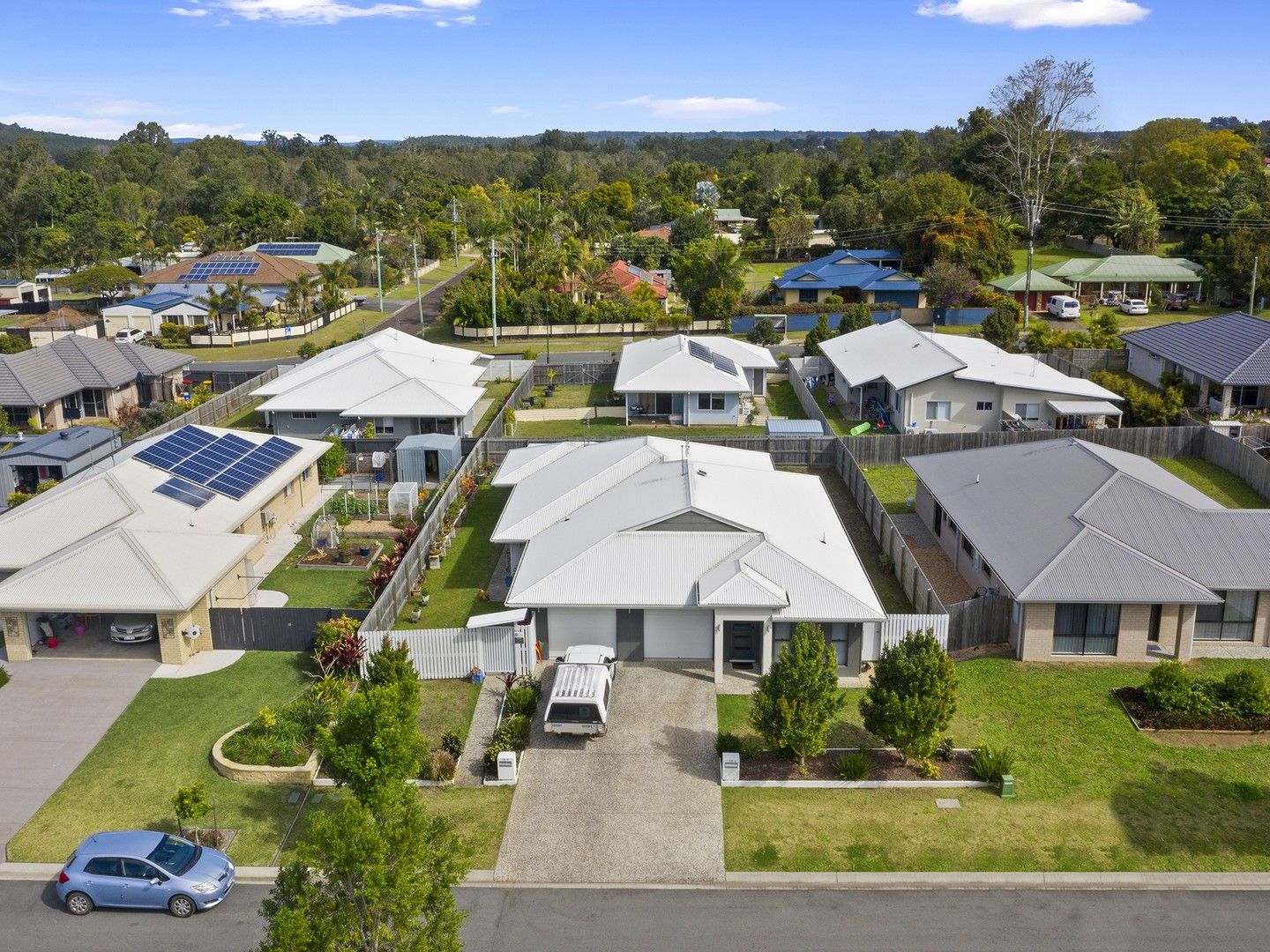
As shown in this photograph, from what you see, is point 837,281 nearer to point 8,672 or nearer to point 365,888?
point 8,672

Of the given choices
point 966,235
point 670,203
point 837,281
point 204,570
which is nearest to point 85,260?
point 670,203

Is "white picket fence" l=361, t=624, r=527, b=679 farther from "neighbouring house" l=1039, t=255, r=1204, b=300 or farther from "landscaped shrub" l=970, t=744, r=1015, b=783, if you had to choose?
"neighbouring house" l=1039, t=255, r=1204, b=300

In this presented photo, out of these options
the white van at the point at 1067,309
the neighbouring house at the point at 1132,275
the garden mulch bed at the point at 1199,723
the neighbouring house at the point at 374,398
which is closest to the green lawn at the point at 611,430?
the neighbouring house at the point at 374,398

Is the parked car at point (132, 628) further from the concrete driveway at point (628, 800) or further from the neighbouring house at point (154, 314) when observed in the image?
the neighbouring house at point (154, 314)

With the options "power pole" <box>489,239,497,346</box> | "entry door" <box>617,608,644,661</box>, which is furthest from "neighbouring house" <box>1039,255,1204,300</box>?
"entry door" <box>617,608,644,661</box>

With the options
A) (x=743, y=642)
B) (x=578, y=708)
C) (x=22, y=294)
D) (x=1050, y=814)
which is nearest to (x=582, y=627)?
(x=578, y=708)
